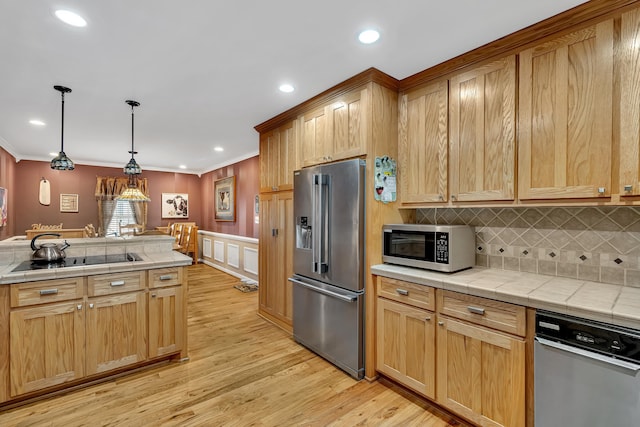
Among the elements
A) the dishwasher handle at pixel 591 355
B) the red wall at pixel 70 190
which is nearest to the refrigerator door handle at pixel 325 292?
the dishwasher handle at pixel 591 355

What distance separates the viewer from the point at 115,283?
2416 mm

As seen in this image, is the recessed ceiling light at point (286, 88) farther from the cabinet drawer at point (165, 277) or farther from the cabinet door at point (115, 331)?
the cabinet door at point (115, 331)

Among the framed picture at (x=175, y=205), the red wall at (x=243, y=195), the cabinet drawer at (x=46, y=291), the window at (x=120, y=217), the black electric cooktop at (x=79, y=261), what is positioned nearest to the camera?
the cabinet drawer at (x=46, y=291)

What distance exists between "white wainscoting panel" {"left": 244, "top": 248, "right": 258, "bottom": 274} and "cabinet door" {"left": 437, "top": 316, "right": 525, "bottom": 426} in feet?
13.2

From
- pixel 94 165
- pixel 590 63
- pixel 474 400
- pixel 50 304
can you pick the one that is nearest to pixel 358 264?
pixel 474 400

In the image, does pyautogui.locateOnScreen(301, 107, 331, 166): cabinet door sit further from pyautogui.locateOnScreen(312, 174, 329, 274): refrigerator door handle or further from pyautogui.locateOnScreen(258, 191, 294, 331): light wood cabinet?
pyautogui.locateOnScreen(258, 191, 294, 331): light wood cabinet

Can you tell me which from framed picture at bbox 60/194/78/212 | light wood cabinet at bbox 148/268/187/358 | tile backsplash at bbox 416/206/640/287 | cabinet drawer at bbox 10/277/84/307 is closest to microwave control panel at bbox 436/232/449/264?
tile backsplash at bbox 416/206/640/287

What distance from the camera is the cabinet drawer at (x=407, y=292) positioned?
2.06 m

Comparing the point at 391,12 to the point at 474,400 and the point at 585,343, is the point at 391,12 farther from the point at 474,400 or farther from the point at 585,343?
the point at 474,400

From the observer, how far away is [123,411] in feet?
6.82

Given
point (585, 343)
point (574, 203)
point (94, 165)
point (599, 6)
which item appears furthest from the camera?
point (94, 165)

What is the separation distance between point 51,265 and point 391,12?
3016 mm

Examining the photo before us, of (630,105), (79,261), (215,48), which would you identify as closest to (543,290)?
(630,105)

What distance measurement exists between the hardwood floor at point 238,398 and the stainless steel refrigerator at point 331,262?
0.71ft
